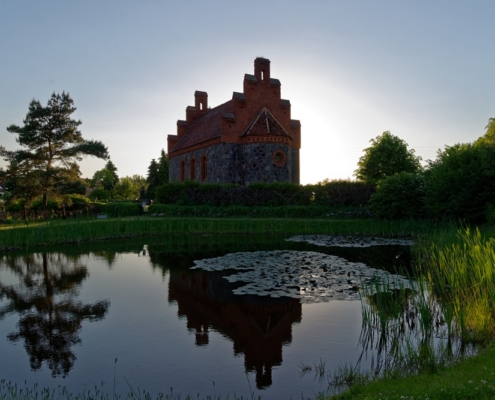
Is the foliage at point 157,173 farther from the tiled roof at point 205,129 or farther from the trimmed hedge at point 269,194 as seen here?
the trimmed hedge at point 269,194

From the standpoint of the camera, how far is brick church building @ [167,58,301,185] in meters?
29.3

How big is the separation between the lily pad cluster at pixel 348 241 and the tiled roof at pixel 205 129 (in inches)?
596

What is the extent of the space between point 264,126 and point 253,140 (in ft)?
4.99

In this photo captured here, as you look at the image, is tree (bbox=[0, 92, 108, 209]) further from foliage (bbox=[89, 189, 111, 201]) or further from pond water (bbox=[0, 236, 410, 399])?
foliage (bbox=[89, 189, 111, 201])

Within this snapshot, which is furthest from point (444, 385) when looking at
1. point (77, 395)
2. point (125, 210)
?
point (125, 210)

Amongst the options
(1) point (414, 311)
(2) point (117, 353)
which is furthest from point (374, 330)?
(2) point (117, 353)

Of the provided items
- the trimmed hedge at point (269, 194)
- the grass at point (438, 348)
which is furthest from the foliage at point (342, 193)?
the grass at point (438, 348)

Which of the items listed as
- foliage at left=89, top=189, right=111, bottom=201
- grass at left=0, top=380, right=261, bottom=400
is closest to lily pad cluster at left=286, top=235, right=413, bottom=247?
grass at left=0, top=380, right=261, bottom=400

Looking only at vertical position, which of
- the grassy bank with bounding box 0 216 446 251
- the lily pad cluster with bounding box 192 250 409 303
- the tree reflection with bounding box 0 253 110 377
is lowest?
the tree reflection with bounding box 0 253 110 377

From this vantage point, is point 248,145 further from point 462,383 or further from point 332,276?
point 462,383

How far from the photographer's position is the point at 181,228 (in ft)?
68.8

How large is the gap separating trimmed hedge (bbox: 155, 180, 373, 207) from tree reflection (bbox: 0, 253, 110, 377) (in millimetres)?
13719

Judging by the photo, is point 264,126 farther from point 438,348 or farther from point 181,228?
point 438,348

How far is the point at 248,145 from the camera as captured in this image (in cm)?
2989
